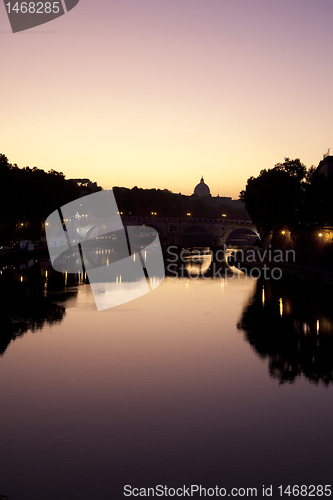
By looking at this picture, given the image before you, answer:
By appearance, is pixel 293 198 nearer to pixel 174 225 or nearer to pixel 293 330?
pixel 293 330

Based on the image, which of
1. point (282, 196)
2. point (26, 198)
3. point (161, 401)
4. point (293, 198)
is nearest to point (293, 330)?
point (161, 401)

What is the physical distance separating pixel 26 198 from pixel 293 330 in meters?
58.1

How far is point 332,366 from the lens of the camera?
19.5 metres

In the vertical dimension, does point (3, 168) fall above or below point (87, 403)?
above

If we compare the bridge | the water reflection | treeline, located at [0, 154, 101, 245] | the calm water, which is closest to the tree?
the water reflection

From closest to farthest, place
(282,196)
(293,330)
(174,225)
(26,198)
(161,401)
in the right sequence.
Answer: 1. (161,401)
2. (293,330)
3. (282,196)
4. (26,198)
5. (174,225)

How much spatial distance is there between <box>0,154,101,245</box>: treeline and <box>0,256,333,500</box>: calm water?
41.6 metres

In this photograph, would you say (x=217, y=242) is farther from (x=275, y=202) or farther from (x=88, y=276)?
A: (x=88, y=276)

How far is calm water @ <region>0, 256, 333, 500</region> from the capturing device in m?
11.4

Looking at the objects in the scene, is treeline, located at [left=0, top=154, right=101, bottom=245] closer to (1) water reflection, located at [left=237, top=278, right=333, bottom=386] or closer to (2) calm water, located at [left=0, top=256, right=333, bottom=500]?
(1) water reflection, located at [left=237, top=278, right=333, bottom=386]

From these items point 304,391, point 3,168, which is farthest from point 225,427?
point 3,168

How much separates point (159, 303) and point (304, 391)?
18713mm

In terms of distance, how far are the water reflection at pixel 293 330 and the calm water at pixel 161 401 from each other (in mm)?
114

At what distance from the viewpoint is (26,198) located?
3002 inches
